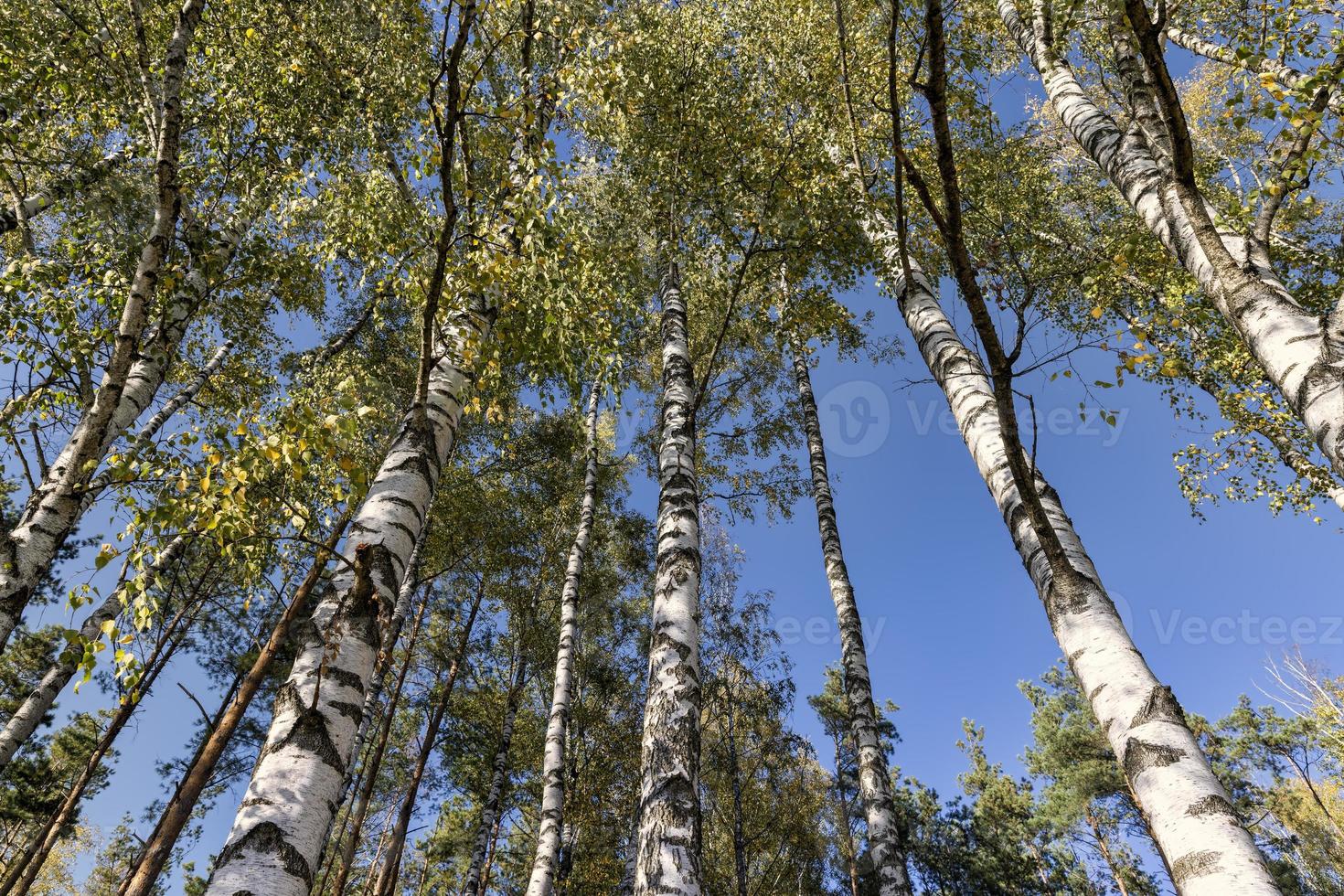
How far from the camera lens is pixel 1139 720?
2527mm

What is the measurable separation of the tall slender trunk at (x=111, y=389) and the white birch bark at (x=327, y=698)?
49.8 inches

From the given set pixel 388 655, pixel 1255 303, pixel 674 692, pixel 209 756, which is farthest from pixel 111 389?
pixel 1255 303

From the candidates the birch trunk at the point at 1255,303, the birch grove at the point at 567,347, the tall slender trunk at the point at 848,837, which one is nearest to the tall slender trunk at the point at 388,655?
the birch grove at the point at 567,347

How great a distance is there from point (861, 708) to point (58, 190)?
11.7 meters

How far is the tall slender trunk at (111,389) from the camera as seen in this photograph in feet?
9.43

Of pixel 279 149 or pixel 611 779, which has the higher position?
pixel 279 149

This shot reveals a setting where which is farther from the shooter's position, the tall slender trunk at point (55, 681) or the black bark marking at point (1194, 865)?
the tall slender trunk at point (55, 681)

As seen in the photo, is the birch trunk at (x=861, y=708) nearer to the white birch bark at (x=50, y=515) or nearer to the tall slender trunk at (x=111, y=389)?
the tall slender trunk at (x=111, y=389)

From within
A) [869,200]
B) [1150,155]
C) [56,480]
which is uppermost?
[1150,155]

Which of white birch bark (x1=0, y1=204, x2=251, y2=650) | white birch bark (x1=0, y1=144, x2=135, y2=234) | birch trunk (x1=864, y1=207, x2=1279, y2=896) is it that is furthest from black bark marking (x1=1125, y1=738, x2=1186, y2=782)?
white birch bark (x1=0, y1=144, x2=135, y2=234)

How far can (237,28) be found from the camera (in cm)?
795

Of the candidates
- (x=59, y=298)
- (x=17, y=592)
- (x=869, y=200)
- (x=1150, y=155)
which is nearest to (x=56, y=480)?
(x=17, y=592)

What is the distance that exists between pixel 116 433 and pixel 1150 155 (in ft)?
30.6

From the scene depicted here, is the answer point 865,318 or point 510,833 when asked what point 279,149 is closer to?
point 865,318
